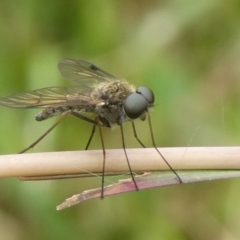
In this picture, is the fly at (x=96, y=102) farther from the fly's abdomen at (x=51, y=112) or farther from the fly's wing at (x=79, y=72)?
the fly's wing at (x=79, y=72)

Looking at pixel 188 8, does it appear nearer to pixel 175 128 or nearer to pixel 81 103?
pixel 175 128

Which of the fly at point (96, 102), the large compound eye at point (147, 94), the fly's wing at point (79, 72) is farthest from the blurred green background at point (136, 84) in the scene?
the large compound eye at point (147, 94)

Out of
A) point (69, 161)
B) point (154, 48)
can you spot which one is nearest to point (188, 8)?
point (154, 48)

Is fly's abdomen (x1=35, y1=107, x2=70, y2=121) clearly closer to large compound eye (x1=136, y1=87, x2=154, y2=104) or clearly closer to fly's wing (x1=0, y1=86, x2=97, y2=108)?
fly's wing (x1=0, y1=86, x2=97, y2=108)

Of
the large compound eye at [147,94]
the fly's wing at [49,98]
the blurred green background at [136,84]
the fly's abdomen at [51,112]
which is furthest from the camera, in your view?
the blurred green background at [136,84]

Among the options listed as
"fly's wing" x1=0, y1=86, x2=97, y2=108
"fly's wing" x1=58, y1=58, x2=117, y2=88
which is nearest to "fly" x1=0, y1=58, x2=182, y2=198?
"fly's wing" x1=0, y1=86, x2=97, y2=108

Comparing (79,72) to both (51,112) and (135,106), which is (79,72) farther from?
(135,106)
